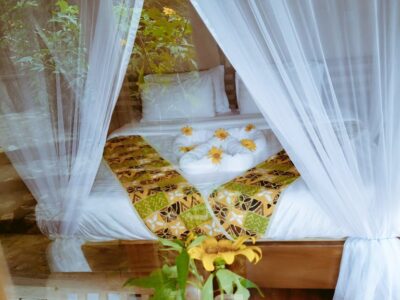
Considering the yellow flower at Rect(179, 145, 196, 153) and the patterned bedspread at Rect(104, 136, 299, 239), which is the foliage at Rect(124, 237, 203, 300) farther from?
the yellow flower at Rect(179, 145, 196, 153)

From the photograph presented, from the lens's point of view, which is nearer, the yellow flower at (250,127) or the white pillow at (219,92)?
the yellow flower at (250,127)

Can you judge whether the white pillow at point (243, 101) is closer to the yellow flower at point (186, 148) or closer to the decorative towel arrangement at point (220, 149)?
the decorative towel arrangement at point (220, 149)

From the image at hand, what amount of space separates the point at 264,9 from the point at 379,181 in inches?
30.4

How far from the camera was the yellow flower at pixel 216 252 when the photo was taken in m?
0.94

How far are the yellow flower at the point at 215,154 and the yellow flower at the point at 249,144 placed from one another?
0.13 metres

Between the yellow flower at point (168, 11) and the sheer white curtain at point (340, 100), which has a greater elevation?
the yellow flower at point (168, 11)

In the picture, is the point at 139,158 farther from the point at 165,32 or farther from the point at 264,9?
the point at 264,9

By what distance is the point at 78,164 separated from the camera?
1589 mm

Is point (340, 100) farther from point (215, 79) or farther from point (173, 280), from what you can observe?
point (215, 79)

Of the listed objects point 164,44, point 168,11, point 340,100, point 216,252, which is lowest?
point 216,252

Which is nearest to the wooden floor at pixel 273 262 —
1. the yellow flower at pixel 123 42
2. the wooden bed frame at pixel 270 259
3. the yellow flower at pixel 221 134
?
the wooden bed frame at pixel 270 259

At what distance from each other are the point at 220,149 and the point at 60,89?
862 mm

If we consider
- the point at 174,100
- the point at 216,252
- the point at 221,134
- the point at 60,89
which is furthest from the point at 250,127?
the point at 216,252

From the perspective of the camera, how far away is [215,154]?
1.82 m
